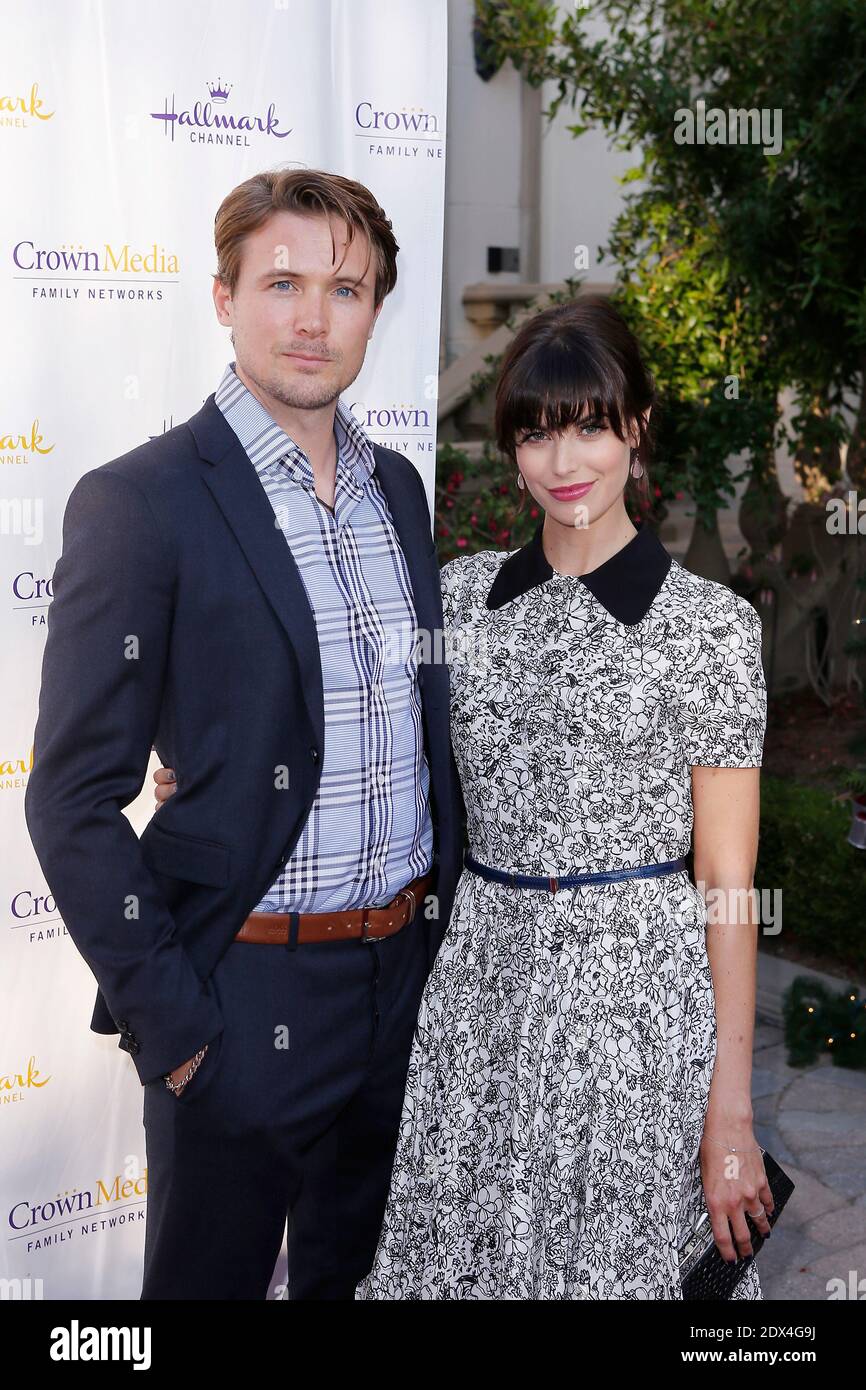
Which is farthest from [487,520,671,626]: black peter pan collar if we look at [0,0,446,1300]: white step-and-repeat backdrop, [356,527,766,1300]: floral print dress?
[0,0,446,1300]: white step-and-repeat backdrop

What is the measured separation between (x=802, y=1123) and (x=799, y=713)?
369cm

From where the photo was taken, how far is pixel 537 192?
376 inches

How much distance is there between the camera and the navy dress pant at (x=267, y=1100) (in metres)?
2.43

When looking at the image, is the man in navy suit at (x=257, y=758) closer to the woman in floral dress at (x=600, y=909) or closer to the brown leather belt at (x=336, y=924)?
the brown leather belt at (x=336, y=924)

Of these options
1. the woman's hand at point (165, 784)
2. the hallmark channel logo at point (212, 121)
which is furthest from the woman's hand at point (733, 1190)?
the hallmark channel logo at point (212, 121)

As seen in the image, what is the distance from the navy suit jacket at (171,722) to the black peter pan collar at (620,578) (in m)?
0.44

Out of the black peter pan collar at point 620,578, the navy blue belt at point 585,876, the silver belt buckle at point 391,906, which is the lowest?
the silver belt buckle at point 391,906

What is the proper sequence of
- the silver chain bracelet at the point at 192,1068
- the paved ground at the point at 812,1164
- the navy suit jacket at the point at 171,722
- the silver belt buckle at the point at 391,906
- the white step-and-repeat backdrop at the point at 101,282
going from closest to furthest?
1. the navy suit jacket at the point at 171,722
2. the silver chain bracelet at the point at 192,1068
3. the silver belt buckle at the point at 391,906
4. the white step-and-repeat backdrop at the point at 101,282
5. the paved ground at the point at 812,1164

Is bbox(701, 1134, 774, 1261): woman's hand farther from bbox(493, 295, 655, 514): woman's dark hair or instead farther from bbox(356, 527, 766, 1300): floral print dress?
bbox(493, 295, 655, 514): woman's dark hair

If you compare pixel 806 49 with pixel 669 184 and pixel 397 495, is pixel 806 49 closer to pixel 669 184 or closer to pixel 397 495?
pixel 669 184

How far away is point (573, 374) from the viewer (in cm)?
244

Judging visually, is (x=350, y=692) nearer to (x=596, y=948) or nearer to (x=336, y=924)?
(x=336, y=924)

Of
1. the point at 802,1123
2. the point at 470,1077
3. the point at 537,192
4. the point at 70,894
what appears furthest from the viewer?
the point at 537,192
